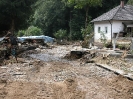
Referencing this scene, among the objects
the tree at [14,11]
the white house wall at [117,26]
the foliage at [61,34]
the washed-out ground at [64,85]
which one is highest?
the tree at [14,11]

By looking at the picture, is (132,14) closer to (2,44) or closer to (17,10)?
(17,10)

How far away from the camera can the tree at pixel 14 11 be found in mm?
27969

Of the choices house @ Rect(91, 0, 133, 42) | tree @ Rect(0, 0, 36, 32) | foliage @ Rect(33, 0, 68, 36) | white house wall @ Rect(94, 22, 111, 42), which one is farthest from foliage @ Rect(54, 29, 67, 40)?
tree @ Rect(0, 0, 36, 32)

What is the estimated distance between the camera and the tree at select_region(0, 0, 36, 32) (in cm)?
2797

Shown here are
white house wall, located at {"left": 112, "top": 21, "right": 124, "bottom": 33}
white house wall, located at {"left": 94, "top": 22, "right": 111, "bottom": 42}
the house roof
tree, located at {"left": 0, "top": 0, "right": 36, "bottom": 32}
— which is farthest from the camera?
white house wall, located at {"left": 94, "top": 22, "right": 111, "bottom": 42}

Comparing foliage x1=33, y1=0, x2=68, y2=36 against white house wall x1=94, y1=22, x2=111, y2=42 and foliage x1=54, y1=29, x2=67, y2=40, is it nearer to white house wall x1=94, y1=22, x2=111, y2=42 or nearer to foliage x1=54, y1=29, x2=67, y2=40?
foliage x1=54, y1=29, x2=67, y2=40

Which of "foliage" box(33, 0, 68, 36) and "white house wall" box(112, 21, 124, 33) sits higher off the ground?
"foliage" box(33, 0, 68, 36)

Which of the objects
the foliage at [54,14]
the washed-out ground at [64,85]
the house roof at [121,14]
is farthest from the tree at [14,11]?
the foliage at [54,14]

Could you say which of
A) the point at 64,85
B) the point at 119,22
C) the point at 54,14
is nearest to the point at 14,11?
the point at 119,22

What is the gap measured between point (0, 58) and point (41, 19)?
5086 cm

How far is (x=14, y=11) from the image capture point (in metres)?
28.9

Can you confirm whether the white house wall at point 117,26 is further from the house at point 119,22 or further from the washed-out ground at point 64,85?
the washed-out ground at point 64,85

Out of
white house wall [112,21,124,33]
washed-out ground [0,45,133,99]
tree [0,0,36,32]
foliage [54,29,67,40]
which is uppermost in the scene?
tree [0,0,36,32]

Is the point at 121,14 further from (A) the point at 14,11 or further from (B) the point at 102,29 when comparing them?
(A) the point at 14,11
